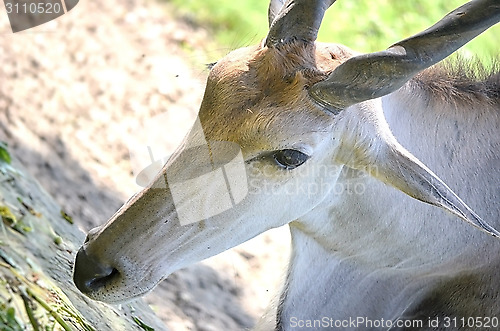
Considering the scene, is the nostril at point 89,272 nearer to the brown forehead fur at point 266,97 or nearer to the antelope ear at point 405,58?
the brown forehead fur at point 266,97

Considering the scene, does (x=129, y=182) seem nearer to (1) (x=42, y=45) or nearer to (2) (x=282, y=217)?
(1) (x=42, y=45)

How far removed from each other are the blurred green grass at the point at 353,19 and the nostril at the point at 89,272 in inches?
194

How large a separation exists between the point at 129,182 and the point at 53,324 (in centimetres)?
297

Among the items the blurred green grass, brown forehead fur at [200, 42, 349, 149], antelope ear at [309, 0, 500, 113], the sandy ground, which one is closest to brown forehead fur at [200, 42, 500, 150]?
brown forehead fur at [200, 42, 349, 149]

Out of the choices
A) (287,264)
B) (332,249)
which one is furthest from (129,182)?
(332,249)

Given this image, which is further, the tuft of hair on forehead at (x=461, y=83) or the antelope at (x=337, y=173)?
the tuft of hair on forehead at (x=461, y=83)

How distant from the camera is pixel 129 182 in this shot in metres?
5.97

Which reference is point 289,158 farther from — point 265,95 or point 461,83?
point 461,83

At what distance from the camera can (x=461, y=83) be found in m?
3.66

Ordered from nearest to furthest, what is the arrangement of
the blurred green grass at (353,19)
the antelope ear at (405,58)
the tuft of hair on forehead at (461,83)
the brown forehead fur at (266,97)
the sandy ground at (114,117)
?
the antelope ear at (405,58) → the brown forehead fur at (266,97) → the tuft of hair on forehead at (461,83) → the sandy ground at (114,117) → the blurred green grass at (353,19)

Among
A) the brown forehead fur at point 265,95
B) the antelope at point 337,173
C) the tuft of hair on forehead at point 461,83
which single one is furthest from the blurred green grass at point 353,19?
the brown forehead fur at point 265,95

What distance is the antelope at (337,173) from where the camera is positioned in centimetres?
286

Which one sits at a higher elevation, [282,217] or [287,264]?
[282,217]

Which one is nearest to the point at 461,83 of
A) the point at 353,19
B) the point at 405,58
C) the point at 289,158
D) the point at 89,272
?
the point at 405,58
